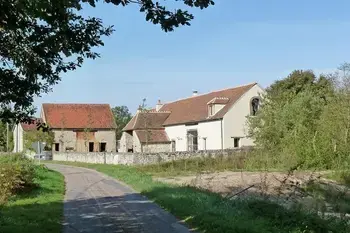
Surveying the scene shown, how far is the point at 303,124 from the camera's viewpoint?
46.8m

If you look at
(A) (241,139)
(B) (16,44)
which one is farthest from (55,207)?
(A) (241,139)

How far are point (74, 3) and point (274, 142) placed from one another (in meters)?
45.4

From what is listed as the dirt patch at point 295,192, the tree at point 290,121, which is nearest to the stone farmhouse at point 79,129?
the tree at point 290,121

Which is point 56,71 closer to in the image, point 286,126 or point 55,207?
point 55,207

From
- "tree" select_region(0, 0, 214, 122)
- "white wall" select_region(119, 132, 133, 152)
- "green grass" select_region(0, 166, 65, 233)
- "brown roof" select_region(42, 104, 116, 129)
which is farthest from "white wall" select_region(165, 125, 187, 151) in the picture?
"tree" select_region(0, 0, 214, 122)

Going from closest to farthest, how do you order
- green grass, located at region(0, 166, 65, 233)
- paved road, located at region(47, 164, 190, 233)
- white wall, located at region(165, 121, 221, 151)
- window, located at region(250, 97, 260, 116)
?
1. green grass, located at region(0, 166, 65, 233)
2. paved road, located at region(47, 164, 190, 233)
3. white wall, located at region(165, 121, 221, 151)
4. window, located at region(250, 97, 260, 116)

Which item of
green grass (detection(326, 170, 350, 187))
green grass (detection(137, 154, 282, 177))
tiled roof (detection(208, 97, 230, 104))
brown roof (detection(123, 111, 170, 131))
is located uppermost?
tiled roof (detection(208, 97, 230, 104))

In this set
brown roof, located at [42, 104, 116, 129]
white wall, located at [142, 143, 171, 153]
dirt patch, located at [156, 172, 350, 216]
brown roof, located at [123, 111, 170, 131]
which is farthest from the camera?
brown roof, located at [42, 104, 116, 129]

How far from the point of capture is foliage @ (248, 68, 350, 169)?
39.5 meters

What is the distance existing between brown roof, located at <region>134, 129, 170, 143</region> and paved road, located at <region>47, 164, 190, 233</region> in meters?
43.3

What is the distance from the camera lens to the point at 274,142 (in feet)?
161

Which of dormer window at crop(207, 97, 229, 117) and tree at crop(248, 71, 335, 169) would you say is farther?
dormer window at crop(207, 97, 229, 117)

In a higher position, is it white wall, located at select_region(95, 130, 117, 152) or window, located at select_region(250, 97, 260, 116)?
window, located at select_region(250, 97, 260, 116)

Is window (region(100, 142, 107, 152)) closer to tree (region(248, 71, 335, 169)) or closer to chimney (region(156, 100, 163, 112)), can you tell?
chimney (region(156, 100, 163, 112))
